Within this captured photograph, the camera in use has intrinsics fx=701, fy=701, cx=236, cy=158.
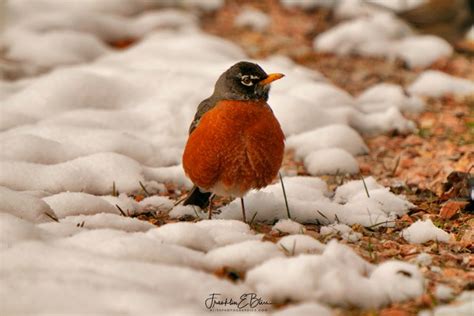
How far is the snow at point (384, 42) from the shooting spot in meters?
9.33

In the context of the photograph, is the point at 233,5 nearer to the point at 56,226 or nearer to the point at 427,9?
the point at 427,9

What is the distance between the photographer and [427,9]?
9883 mm

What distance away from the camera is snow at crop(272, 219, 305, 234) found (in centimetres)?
439

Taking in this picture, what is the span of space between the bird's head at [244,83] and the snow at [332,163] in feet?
4.42

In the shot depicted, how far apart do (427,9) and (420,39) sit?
1.63ft

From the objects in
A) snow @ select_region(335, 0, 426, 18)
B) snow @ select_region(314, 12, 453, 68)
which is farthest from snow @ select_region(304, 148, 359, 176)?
snow @ select_region(335, 0, 426, 18)

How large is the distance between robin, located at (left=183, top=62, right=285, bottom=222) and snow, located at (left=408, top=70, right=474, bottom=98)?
387cm

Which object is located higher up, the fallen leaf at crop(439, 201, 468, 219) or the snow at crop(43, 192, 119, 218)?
the snow at crop(43, 192, 119, 218)

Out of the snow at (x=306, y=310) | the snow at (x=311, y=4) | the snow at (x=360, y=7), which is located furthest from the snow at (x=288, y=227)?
the snow at (x=311, y=4)

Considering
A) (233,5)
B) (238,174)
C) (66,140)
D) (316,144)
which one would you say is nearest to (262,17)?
(233,5)

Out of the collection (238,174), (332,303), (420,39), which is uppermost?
(420,39)

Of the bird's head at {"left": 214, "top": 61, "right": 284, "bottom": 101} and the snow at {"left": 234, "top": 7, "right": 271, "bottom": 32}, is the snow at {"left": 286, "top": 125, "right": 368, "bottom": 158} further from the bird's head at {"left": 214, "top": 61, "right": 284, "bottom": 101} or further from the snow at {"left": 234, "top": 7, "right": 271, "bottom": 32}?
the snow at {"left": 234, "top": 7, "right": 271, "bottom": 32}

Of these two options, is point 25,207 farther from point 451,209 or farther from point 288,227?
point 451,209

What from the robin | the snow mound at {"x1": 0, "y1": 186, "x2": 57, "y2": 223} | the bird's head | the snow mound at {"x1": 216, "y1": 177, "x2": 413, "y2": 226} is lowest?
the snow mound at {"x1": 216, "y1": 177, "x2": 413, "y2": 226}
